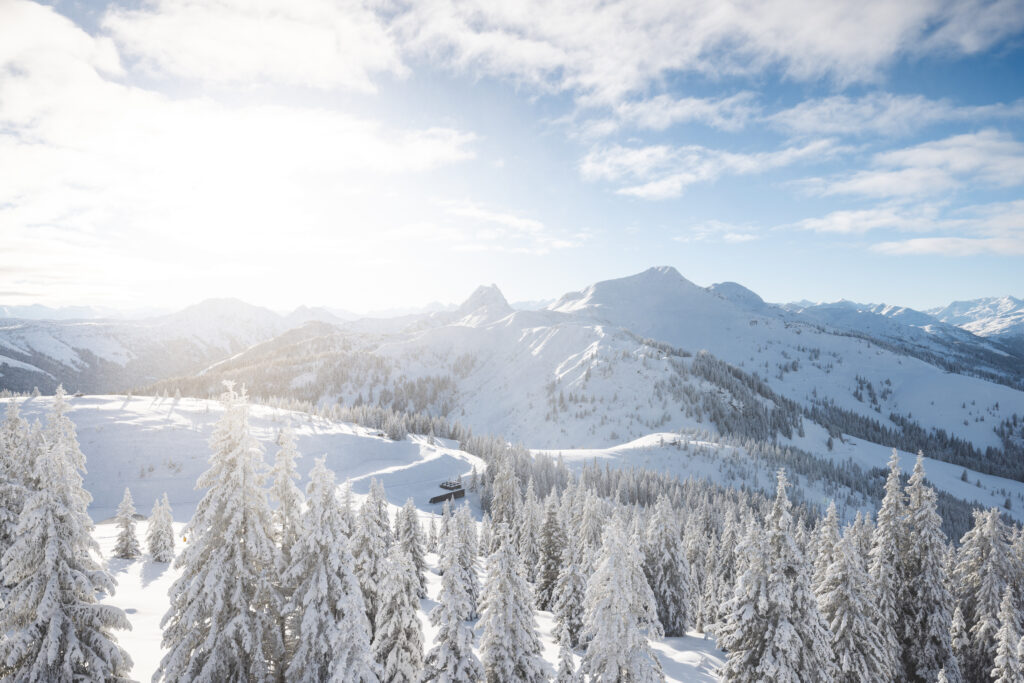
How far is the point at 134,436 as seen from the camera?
11300 centimetres

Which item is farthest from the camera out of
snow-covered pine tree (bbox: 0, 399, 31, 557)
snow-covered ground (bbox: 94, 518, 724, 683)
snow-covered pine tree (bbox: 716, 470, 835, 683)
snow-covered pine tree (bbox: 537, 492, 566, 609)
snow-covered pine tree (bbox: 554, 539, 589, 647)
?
snow-covered pine tree (bbox: 537, 492, 566, 609)

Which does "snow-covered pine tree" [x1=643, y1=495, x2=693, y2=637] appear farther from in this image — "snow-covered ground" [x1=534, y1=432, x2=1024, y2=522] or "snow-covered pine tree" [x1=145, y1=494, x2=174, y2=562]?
"snow-covered ground" [x1=534, y1=432, x2=1024, y2=522]

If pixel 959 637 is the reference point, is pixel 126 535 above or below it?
below

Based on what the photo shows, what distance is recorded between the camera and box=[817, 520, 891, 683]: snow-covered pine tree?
25078mm

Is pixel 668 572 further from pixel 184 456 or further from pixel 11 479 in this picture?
pixel 184 456

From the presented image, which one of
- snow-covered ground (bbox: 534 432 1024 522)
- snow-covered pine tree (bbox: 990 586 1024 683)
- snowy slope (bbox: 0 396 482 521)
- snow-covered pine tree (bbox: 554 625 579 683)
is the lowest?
snow-covered ground (bbox: 534 432 1024 522)

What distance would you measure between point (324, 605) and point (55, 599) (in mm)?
8401

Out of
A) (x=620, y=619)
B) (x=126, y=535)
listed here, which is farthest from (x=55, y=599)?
(x=126, y=535)

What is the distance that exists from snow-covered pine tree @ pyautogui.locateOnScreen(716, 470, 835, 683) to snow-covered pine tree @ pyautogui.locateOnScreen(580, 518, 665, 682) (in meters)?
5.58

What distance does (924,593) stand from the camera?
27953 millimetres

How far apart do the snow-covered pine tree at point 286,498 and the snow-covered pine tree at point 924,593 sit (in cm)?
3265

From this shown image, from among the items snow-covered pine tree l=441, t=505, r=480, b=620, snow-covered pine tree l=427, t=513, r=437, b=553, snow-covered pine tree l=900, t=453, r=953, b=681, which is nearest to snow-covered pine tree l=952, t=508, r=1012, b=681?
snow-covered pine tree l=900, t=453, r=953, b=681

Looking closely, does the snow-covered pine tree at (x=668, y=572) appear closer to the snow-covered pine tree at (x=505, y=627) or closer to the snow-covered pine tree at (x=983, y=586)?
the snow-covered pine tree at (x=983, y=586)

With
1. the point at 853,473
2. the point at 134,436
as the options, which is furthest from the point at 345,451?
the point at 853,473
